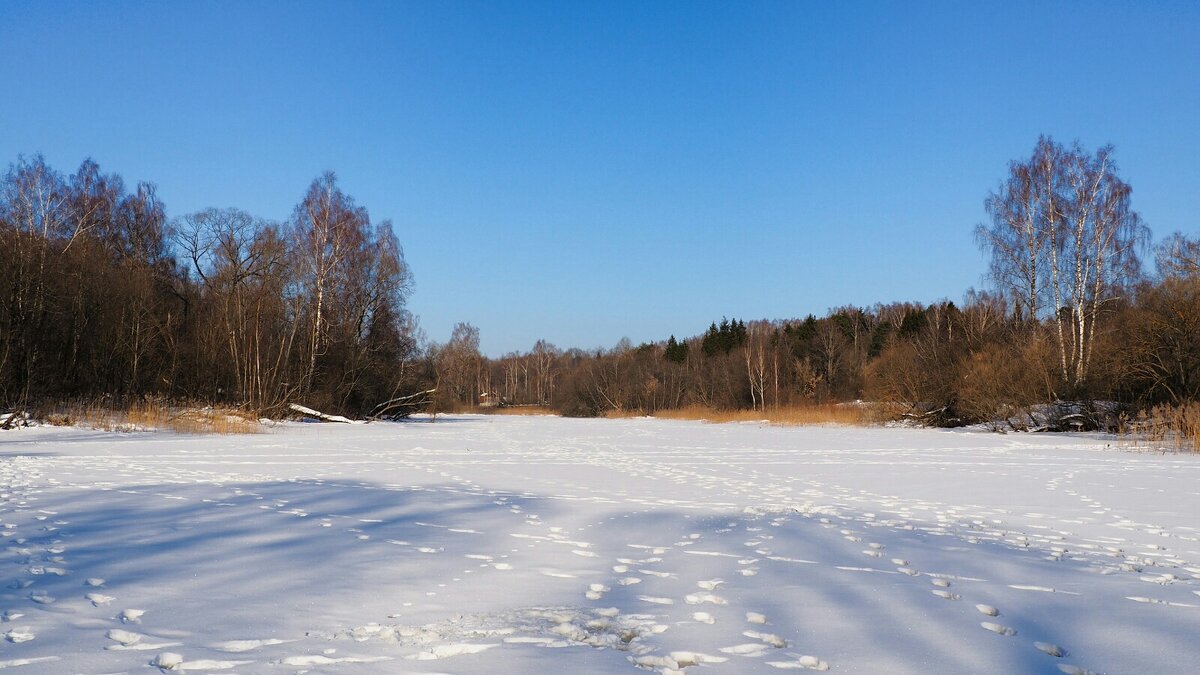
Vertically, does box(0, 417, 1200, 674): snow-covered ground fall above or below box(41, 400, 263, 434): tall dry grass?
below

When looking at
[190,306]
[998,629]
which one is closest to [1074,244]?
[998,629]

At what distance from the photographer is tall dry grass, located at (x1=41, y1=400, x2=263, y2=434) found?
59.3 feet

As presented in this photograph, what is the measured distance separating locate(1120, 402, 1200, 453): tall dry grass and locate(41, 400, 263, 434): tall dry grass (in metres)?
22.1

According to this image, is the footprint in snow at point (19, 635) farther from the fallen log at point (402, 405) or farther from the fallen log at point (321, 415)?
the fallen log at point (402, 405)

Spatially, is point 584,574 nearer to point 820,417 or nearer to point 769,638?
point 769,638

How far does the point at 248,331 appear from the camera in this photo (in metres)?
25.1

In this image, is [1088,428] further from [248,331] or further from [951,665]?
[248,331]

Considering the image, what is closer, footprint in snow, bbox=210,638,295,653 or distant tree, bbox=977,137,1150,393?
footprint in snow, bbox=210,638,295,653

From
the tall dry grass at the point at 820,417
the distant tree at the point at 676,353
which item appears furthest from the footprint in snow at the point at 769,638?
→ the distant tree at the point at 676,353

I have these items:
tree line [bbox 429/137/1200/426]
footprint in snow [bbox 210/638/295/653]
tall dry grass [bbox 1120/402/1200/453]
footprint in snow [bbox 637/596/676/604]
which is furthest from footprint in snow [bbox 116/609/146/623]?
tree line [bbox 429/137/1200/426]

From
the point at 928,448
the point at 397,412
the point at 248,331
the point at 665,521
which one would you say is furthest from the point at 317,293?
the point at 665,521

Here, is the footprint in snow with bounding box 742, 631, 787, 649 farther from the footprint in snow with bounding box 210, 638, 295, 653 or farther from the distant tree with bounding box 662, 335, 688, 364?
the distant tree with bounding box 662, 335, 688, 364

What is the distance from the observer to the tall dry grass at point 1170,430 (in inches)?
575

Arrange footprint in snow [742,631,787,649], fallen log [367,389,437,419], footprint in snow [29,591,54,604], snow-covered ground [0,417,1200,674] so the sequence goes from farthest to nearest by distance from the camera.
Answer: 1. fallen log [367,389,437,419]
2. footprint in snow [29,591,54,604]
3. footprint in snow [742,631,787,649]
4. snow-covered ground [0,417,1200,674]
